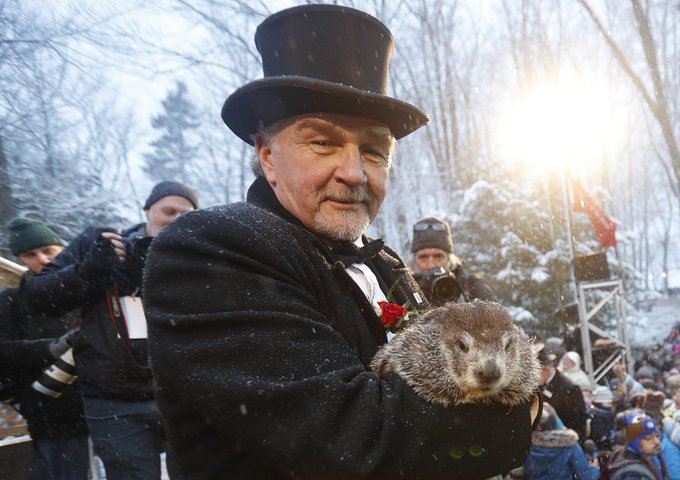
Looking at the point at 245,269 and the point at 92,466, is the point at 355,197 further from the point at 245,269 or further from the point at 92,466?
the point at 92,466

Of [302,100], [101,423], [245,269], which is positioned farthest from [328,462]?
[101,423]

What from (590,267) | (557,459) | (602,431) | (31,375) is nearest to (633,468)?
(557,459)

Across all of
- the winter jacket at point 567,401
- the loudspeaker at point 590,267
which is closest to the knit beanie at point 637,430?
the winter jacket at point 567,401

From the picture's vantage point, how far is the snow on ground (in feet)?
53.5

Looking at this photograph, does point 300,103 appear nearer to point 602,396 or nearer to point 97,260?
point 97,260

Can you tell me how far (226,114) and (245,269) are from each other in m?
0.73

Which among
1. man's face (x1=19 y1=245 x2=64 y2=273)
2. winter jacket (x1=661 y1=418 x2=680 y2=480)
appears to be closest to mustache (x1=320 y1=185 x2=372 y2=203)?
man's face (x1=19 y1=245 x2=64 y2=273)

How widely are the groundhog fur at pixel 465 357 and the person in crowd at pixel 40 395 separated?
9.65 ft

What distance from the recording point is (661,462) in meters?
4.86

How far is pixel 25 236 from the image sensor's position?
3.94 m

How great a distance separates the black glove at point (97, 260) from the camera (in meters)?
3.02

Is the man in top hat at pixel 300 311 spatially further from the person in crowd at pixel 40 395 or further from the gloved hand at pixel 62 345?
the person in crowd at pixel 40 395

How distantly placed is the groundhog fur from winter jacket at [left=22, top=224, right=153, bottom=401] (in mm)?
2292

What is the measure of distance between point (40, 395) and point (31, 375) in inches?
7.2
